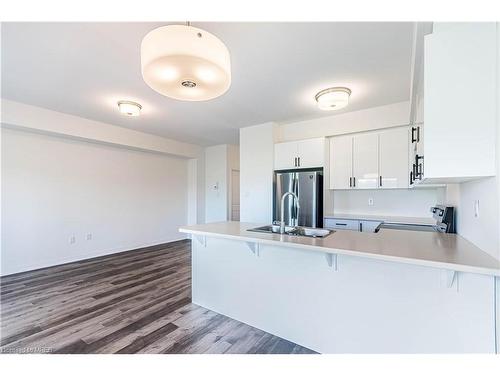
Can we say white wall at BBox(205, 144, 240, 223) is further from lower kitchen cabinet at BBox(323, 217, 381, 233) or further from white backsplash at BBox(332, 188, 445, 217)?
lower kitchen cabinet at BBox(323, 217, 381, 233)

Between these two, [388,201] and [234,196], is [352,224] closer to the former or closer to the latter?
[388,201]

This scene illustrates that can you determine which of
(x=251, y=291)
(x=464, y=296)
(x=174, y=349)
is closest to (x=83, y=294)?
(x=174, y=349)

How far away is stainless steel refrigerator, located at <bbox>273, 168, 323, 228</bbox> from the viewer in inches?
→ 146

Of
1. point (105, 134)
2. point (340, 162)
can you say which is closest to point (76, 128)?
point (105, 134)

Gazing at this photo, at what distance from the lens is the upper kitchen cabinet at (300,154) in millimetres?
3824

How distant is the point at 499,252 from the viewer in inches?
47.5

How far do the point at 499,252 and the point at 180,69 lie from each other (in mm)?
2008

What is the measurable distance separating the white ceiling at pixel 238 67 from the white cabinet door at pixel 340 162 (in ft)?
1.81

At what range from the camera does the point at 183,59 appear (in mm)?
1374

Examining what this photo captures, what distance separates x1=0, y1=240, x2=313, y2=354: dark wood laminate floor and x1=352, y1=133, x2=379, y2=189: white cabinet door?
8.58 feet

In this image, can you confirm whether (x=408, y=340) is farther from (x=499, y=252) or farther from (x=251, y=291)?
(x=251, y=291)

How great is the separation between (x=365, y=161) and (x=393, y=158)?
1.23 ft

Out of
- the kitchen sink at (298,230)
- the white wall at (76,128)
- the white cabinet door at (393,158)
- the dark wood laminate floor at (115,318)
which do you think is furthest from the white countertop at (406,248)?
the white wall at (76,128)

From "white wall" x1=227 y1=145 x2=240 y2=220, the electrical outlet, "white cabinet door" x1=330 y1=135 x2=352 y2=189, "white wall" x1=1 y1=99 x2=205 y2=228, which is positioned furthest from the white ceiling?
"white wall" x1=227 y1=145 x2=240 y2=220
